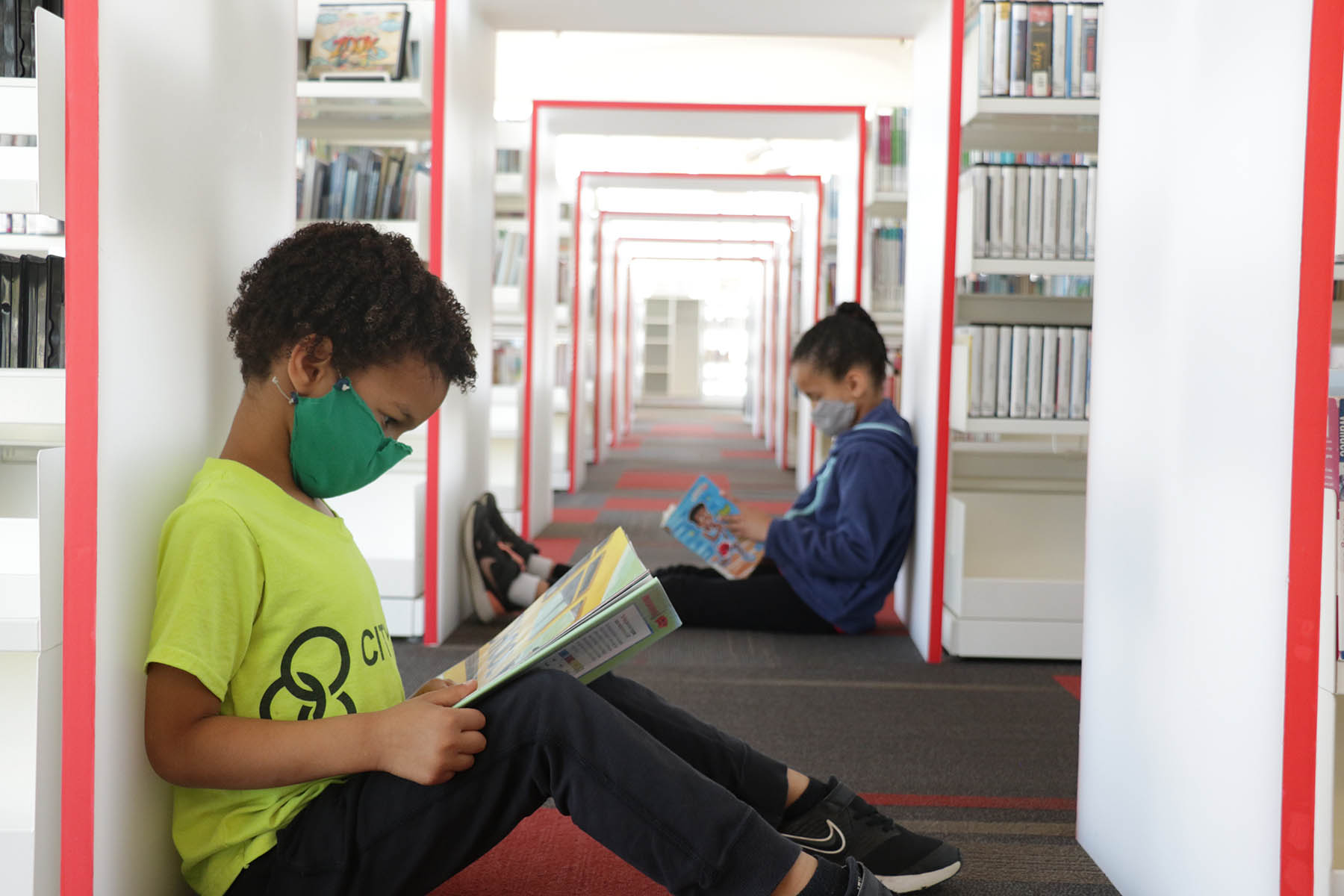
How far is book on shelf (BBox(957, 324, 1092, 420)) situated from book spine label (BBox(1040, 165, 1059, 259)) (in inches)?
7.5

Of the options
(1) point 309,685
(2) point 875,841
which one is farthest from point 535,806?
(2) point 875,841

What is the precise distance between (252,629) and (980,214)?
2.17 m

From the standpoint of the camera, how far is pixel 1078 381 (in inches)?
117

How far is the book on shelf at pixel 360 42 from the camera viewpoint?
2.98m

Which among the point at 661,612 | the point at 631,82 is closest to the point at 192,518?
the point at 661,612

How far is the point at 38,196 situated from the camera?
3.45 ft

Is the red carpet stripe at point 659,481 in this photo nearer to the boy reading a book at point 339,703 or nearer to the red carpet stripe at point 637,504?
the red carpet stripe at point 637,504

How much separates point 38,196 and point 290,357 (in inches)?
11.0

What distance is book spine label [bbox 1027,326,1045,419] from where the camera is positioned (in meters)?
2.97

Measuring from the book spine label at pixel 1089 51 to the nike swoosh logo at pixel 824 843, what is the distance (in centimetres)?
205

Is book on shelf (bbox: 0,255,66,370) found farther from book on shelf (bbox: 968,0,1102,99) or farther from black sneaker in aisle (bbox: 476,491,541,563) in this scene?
book on shelf (bbox: 968,0,1102,99)

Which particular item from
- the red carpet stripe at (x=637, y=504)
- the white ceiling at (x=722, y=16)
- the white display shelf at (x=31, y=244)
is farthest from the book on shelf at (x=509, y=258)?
the white display shelf at (x=31, y=244)

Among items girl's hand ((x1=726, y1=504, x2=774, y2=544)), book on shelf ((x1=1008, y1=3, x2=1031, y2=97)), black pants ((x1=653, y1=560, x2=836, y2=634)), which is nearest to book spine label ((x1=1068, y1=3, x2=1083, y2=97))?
book on shelf ((x1=1008, y1=3, x2=1031, y2=97))

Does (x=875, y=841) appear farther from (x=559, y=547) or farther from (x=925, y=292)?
(x=559, y=547)
